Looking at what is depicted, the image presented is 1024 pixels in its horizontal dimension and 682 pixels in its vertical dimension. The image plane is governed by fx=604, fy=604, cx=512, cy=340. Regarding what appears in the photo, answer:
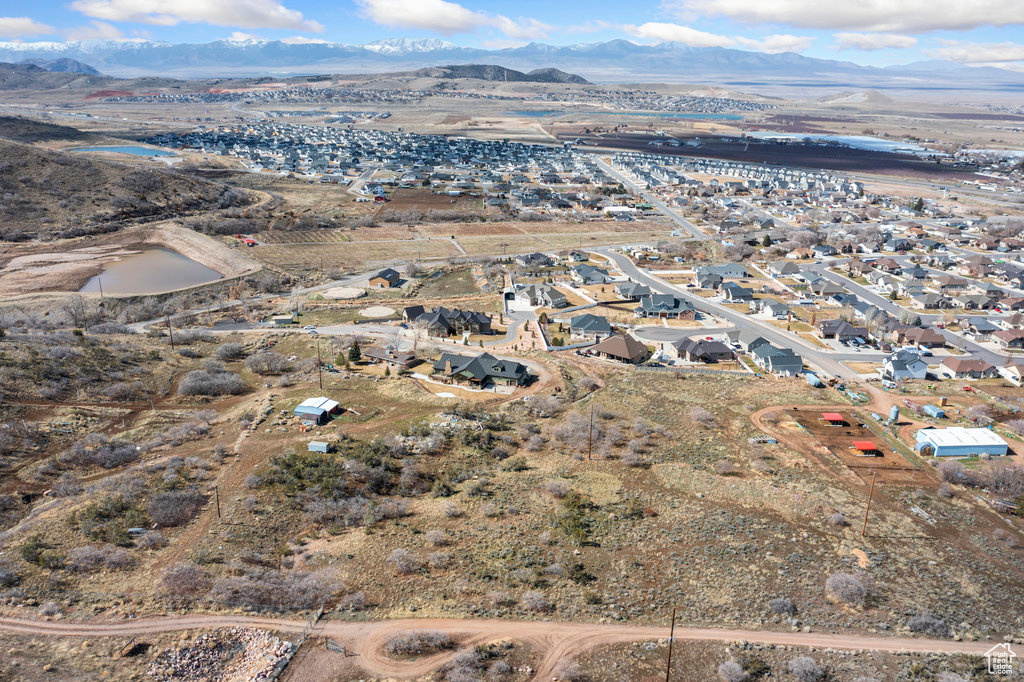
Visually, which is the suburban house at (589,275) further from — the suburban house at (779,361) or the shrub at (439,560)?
the shrub at (439,560)

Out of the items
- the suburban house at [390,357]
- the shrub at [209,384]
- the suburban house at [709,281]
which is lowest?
the shrub at [209,384]

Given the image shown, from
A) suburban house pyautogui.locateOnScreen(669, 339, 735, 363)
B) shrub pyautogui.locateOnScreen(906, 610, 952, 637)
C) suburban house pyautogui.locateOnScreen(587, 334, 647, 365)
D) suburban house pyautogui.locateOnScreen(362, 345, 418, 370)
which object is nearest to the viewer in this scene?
shrub pyautogui.locateOnScreen(906, 610, 952, 637)

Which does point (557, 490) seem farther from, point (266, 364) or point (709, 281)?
point (709, 281)

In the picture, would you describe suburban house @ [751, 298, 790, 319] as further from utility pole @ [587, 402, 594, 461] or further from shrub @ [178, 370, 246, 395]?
shrub @ [178, 370, 246, 395]

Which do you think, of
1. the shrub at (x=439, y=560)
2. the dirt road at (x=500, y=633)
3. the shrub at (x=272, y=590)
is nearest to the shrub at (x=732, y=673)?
the dirt road at (x=500, y=633)

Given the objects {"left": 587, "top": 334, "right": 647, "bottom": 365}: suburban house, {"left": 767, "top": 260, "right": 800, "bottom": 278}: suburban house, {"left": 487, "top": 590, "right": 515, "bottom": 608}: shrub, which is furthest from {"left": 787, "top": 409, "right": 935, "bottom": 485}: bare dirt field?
{"left": 767, "top": 260, "right": 800, "bottom": 278}: suburban house

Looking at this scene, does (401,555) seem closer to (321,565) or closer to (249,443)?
(321,565)

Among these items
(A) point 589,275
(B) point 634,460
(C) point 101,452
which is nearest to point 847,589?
(B) point 634,460
